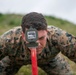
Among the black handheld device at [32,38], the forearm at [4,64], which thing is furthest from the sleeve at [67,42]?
the black handheld device at [32,38]

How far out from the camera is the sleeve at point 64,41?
561cm

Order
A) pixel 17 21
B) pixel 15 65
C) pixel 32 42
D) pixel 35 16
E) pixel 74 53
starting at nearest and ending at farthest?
pixel 32 42 < pixel 35 16 < pixel 74 53 < pixel 15 65 < pixel 17 21

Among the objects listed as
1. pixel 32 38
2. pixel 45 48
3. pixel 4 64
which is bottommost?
pixel 4 64

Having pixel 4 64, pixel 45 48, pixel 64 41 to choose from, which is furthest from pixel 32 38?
pixel 4 64

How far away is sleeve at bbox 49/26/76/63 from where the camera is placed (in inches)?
221

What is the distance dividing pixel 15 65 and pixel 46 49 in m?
0.81

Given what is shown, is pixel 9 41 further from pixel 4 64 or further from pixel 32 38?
pixel 32 38

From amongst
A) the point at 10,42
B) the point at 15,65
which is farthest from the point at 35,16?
the point at 15,65

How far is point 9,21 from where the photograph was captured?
12.4 meters

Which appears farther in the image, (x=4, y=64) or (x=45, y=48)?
(x=4, y=64)

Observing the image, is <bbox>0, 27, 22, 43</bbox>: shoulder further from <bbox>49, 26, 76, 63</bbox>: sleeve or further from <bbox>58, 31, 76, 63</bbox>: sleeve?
<bbox>58, 31, 76, 63</bbox>: sleeve

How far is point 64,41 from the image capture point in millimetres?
5602

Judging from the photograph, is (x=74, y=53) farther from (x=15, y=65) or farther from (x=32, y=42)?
(x=32, y=42)

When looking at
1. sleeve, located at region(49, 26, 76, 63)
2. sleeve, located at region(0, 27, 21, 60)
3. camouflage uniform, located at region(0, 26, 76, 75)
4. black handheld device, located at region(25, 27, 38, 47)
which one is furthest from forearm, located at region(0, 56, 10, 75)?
black handheld device, located at region(25, 27, 38, 47)
